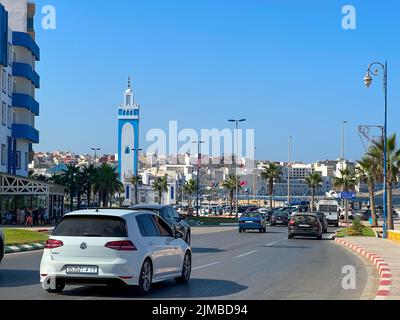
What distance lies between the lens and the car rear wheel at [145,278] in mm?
13359

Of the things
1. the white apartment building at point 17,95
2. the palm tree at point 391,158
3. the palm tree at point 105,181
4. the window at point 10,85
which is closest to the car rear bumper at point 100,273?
the palm tree at point 391,158

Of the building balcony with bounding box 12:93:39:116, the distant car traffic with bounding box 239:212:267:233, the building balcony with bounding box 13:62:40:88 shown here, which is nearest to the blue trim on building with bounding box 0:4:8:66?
the building balcony with bounding box 13:62:40:88

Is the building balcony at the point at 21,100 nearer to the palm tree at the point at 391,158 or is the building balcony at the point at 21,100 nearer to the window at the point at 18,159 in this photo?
the window at the point at 18,159

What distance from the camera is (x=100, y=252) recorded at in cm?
1310

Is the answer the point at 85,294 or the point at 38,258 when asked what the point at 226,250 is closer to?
the point at 38,258

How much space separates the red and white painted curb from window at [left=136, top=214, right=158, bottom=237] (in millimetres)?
4492

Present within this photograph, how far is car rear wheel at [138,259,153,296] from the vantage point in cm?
1336

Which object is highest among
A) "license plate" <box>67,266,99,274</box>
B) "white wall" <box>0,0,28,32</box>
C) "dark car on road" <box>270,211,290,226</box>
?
"white wall" <box>0,0,28,32</box>

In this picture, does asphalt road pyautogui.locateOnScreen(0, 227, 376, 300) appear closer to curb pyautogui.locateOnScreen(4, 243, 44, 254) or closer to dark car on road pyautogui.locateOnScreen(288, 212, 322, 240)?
curb pyautogui.locateOnScreen(4, 243, 44, 254)

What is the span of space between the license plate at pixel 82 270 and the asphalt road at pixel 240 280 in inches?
18.0

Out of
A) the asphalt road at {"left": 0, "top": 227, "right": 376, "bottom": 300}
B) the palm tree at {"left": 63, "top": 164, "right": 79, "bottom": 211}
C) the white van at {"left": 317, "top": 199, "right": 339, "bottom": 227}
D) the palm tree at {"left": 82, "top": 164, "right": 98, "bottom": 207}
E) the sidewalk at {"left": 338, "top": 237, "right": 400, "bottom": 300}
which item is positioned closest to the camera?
the asphalt road at {"left": 0, "top": 227, "right": 376, "bottom": 300}

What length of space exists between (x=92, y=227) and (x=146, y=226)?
1.25 meters
